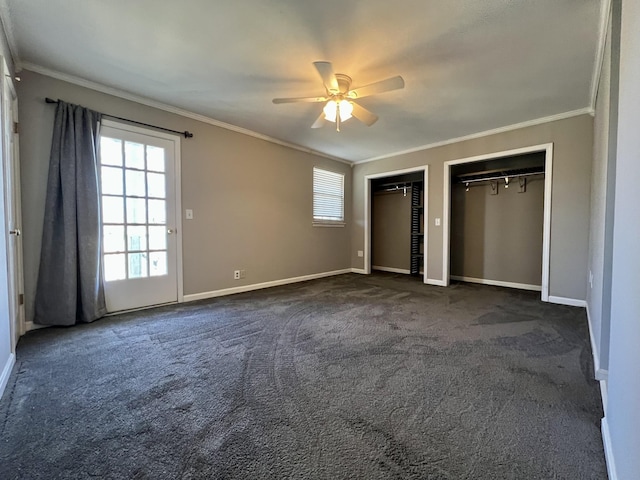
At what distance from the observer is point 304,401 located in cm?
159

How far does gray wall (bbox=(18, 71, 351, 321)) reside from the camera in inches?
104

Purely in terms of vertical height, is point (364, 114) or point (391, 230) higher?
point (364, 114)

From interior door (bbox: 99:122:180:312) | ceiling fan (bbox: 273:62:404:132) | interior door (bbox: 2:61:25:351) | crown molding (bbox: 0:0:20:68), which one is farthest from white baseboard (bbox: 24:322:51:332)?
ceiling fan (bbox: 273:62:404:132)

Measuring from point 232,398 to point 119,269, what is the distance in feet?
7.79

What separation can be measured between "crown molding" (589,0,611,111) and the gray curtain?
4.34 m

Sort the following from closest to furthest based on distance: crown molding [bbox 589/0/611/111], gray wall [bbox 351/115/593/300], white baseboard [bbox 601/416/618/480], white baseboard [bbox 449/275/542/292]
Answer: white baseboard [bbox 601/416/618/480] → crown molding [bbox 589/0/611/111] → gray wall [bbox 351/115/593/300] → white baseboard [bbox 449/275/542/292]

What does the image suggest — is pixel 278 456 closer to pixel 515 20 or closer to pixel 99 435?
pixel 99 435

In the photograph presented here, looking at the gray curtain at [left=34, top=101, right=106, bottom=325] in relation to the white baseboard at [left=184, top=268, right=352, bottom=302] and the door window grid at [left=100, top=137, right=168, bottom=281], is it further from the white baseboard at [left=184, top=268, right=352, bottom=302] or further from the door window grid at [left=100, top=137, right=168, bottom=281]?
the white baseboard at [left=184, top=268, right=352, bottom=302]

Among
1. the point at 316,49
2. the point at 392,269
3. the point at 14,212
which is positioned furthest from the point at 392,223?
the point at 14,212

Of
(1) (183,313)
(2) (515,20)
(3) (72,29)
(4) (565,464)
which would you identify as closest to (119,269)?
(1) (183,313)

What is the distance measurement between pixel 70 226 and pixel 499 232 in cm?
598

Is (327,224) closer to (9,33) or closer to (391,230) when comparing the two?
(391,230)

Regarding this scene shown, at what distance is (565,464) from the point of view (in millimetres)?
1177

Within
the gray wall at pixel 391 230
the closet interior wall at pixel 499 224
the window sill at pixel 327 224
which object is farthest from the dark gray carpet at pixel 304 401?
the gray wall at pixel 391 230
